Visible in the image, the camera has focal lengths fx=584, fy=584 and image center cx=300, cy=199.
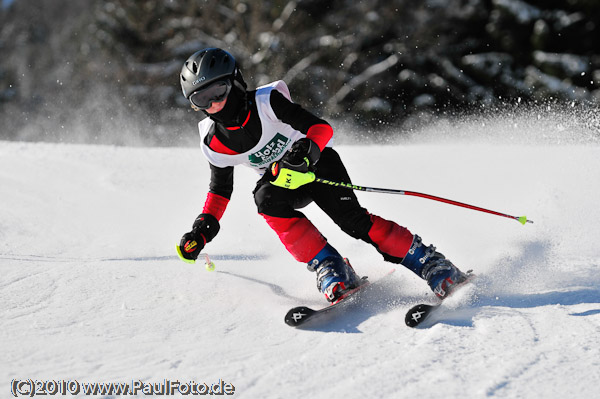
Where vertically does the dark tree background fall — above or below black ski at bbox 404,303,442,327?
above

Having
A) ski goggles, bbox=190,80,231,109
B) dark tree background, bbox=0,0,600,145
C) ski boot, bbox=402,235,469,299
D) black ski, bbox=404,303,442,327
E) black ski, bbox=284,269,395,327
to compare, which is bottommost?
black ski, bbox=404,303,442,327

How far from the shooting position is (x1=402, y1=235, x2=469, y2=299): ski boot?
2.71 metres

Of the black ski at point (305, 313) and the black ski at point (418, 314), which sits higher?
the black ski at point (305, 313)

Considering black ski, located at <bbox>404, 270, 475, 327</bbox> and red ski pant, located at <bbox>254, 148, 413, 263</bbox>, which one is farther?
red ski pant, located at <bbox>254, 148, 413, 263</bbox>

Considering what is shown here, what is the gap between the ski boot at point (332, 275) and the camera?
273 centimetres

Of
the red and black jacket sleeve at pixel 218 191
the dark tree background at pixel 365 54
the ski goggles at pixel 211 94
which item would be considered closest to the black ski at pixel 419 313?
the red and black jacket sleeve at pixel 218 191

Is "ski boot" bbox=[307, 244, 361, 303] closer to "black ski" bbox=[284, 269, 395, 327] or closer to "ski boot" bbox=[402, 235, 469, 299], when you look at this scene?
"black ski" bbox=[284, 269, 395, 327]

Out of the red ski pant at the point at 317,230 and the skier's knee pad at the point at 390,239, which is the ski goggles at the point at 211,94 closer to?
the red ski pant at the point at 317,230

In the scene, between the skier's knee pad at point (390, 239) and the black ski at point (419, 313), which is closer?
the black ski at point (419, 313)

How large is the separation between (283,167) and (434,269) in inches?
34.1

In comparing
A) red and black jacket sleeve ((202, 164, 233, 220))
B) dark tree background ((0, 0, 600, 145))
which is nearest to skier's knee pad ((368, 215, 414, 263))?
red and black jacket sleeve ((202, 164, 233, 220))

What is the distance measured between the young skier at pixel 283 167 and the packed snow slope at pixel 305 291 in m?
0.19

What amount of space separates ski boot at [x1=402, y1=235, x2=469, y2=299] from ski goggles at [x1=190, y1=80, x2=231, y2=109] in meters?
1.15

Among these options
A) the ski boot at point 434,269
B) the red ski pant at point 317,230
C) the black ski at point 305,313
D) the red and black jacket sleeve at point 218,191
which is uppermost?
the red and black jacket sleeve at point 218,191
